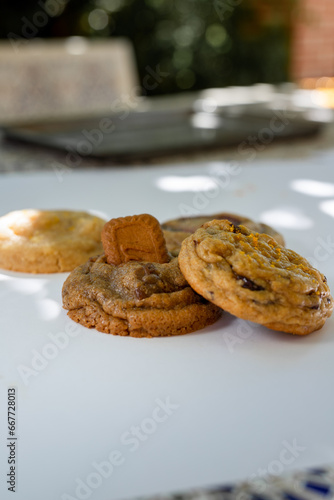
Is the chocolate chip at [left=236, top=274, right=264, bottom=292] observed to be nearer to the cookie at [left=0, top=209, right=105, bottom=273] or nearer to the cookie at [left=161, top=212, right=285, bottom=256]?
the cookie at [left=161, top=212, right=285, bottom=256]

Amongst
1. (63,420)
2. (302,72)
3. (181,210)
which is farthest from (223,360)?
(302,72)

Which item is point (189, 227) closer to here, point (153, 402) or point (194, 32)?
point (153, 402)

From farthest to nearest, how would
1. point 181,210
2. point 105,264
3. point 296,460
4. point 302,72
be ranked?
point 302,72, point 181,210, point 105,264, point 296,460

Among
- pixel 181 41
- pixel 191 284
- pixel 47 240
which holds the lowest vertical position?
pixel 181 41

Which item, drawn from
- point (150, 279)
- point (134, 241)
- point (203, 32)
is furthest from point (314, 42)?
point (150, 279)

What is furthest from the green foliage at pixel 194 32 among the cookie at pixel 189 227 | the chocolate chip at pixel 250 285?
the chocolate chip at pixel 250 285

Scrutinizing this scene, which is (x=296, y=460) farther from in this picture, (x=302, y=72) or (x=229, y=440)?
(x=302, y=72)

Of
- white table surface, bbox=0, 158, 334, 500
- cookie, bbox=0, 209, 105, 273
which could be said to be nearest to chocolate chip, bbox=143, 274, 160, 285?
white table surface, bbox=0, 158, 334, 500
